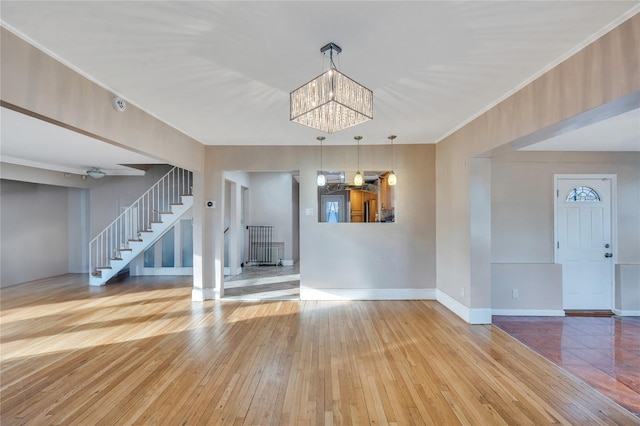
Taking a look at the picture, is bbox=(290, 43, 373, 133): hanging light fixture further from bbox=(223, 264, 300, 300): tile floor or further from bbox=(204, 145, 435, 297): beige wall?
bbox=(223, 264, 300, 300): tile floor

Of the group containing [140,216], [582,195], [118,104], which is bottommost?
[140,216]

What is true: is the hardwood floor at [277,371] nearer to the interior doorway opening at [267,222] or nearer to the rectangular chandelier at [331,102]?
the rectangular chandelier at [331,102]

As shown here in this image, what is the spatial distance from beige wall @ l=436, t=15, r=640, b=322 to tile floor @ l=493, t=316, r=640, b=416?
61 cm

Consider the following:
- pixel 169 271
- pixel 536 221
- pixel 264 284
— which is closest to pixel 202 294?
pixel 264 284

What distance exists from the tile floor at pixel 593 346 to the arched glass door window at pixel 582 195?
6.14 ft

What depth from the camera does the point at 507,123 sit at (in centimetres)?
319

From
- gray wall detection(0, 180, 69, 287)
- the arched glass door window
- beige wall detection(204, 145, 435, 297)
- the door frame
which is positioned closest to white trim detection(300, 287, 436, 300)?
beige wall detection(204, 145, 435, 297)

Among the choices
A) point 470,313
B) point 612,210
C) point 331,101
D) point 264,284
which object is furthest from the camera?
point 264,284

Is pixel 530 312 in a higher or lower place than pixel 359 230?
lower

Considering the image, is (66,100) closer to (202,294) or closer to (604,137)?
(202,294)

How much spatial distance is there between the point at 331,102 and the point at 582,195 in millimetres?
5103

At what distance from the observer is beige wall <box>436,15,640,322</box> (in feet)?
6.44

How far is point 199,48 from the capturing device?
→ 2.28 meters

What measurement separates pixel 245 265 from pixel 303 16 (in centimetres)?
777
